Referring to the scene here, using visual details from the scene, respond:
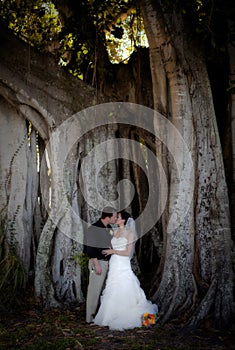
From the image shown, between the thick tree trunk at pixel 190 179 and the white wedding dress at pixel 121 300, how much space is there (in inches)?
13.7

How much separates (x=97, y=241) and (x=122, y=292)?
27.4 inches

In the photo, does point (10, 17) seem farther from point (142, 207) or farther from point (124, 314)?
point (124, 314)

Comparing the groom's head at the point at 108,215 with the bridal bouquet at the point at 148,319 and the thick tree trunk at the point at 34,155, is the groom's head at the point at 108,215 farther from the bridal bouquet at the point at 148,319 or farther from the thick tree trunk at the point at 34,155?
the bridal bouquet at the point at 148,319

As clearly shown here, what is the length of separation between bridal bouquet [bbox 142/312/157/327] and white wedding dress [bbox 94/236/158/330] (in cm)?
5

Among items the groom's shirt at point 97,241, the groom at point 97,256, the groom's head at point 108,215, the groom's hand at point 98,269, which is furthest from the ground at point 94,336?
the groom's head at point 108,215

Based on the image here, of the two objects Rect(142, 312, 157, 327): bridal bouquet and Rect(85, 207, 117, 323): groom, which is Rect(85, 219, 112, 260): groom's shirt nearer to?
Rect(85, 207, 117, 323): groom

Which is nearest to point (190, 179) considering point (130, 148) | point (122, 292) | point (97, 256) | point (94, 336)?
point (97, 256)

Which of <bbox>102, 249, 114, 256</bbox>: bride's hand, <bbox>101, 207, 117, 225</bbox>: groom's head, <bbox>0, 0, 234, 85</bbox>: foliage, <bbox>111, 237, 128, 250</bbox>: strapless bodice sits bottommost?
<bbox>102, 249, 114, 256</bbox>: bride's hand

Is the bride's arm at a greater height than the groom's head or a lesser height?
lesser

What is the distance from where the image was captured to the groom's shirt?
622 centimetres

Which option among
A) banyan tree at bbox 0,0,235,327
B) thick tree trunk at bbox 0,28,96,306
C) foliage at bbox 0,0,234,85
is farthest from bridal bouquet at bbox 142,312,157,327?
foliage at bbox 0,0,234,85

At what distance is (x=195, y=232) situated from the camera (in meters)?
6.26

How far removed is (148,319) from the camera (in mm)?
5801

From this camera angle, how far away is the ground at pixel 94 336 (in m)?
5.04
